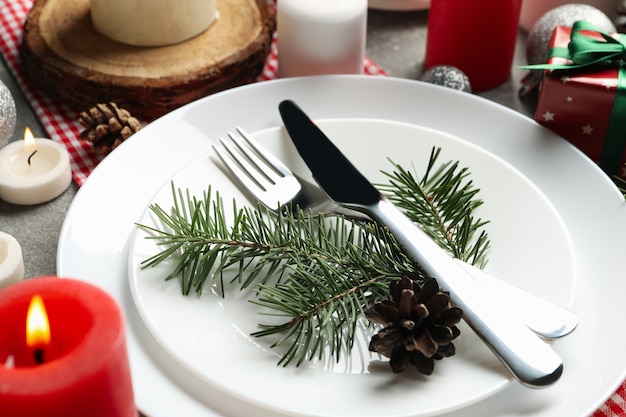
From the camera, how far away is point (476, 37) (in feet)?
2.67

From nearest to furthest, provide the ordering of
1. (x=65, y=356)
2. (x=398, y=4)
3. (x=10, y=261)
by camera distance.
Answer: (x=65, y=356) → (x=10, y=261) → (x=398, y=4)

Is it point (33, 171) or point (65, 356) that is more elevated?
point (65, 356)

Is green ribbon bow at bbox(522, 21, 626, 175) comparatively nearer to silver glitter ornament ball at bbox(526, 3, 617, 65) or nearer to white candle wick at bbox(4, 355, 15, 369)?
silver glitter ornament ball at bbox(526, 3, 617, 65)

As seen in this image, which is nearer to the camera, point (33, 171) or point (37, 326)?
point (37, 326)

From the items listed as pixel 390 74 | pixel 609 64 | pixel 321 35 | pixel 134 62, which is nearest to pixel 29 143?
pixel 134 62

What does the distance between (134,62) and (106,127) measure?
0.10m

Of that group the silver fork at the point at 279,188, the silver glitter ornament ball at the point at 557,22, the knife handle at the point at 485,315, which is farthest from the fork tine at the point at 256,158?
the silver glitter ornament ball at the point at 557,22

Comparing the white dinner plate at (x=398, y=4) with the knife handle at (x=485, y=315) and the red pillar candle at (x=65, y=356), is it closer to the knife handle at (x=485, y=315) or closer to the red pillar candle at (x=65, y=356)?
the knife handle at (x=485, y=315)

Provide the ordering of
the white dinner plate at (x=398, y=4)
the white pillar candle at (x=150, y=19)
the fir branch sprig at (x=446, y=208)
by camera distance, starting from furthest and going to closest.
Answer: the white dinner plate at (x=398, y=4) < the white pillar candle at (x=150, y=19) < the fir branch sprig at (x=446, y=208)

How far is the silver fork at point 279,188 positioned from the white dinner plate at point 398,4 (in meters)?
0.35

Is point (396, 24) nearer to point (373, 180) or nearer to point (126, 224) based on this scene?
point (373, 180)

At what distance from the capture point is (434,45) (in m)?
0.84

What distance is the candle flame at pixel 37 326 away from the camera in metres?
0.35

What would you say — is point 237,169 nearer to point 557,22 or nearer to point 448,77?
point 448,77
